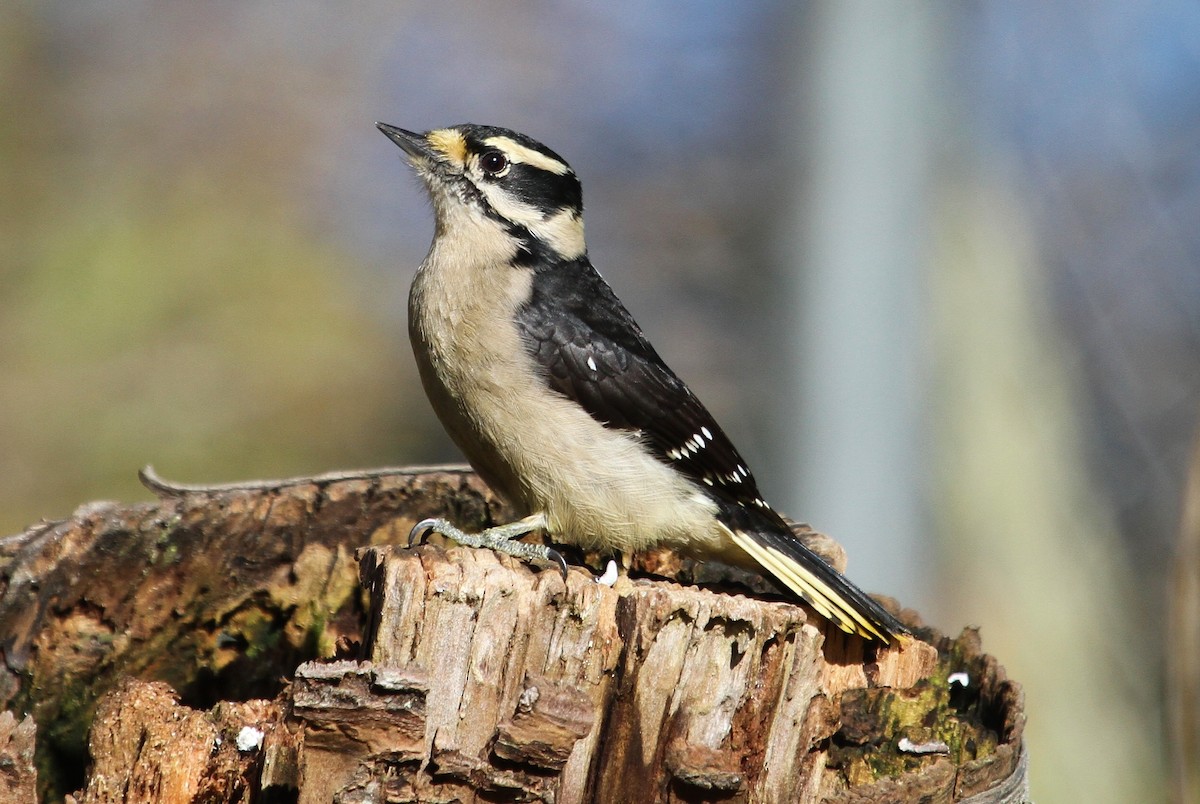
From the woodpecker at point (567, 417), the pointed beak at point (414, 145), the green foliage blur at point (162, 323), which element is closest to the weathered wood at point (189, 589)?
the woodpecker at point (567, 417)

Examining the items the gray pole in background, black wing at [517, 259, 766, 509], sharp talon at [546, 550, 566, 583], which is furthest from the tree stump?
the gray pole in background

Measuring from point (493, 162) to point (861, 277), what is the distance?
160 centimetres

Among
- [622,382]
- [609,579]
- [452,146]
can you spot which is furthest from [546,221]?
[609,579]

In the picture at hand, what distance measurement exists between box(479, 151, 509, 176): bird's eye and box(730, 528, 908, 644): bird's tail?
1805 millimetres

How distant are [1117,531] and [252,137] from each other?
424 inches

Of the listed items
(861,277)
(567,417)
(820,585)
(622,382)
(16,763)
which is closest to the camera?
(16,763)

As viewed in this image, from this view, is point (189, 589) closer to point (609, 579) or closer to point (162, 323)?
point (609, 579)

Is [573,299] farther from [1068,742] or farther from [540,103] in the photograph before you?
[540,103]

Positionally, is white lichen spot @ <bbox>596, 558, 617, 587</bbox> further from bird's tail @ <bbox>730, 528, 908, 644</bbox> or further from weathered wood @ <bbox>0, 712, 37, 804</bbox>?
weathered wood @ <bbox>0, 712, 37, 804</bbox>

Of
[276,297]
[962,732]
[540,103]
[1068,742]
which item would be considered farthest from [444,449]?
[962,732]

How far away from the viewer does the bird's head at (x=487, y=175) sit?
5203mm

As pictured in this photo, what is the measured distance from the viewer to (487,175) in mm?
5211

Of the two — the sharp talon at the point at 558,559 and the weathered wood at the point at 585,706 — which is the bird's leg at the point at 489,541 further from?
the weathered wood at the point at 585,706

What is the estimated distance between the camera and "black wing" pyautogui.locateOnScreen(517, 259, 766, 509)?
475 cm
